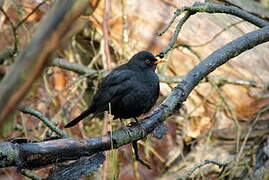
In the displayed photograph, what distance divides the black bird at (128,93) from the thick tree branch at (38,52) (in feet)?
9.44

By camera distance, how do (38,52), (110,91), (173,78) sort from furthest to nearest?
(173,78)
(110,91)
(38,52)

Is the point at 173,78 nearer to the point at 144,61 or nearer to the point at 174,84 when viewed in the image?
the point at 174,84

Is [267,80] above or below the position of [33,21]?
below

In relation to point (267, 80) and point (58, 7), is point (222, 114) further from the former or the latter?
point (58, 7)

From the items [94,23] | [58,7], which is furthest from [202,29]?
[58,7]

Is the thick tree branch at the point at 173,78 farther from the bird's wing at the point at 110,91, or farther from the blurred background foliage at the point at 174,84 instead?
the bird's wing at the point at 110,91

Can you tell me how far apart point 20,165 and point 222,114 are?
14.0ft

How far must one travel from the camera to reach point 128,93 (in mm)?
3732

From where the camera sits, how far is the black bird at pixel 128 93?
3.65 metres

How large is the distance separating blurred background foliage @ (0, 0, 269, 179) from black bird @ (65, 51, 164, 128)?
1437 mm

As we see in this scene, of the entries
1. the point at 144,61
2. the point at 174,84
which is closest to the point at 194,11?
the point at 144,61

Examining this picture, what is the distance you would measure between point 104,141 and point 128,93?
4.33 ft

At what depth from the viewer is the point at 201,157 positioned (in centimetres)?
586

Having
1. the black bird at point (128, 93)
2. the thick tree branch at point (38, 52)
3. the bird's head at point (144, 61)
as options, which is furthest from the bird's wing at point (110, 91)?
the thick tree branch at point (38, 52)
